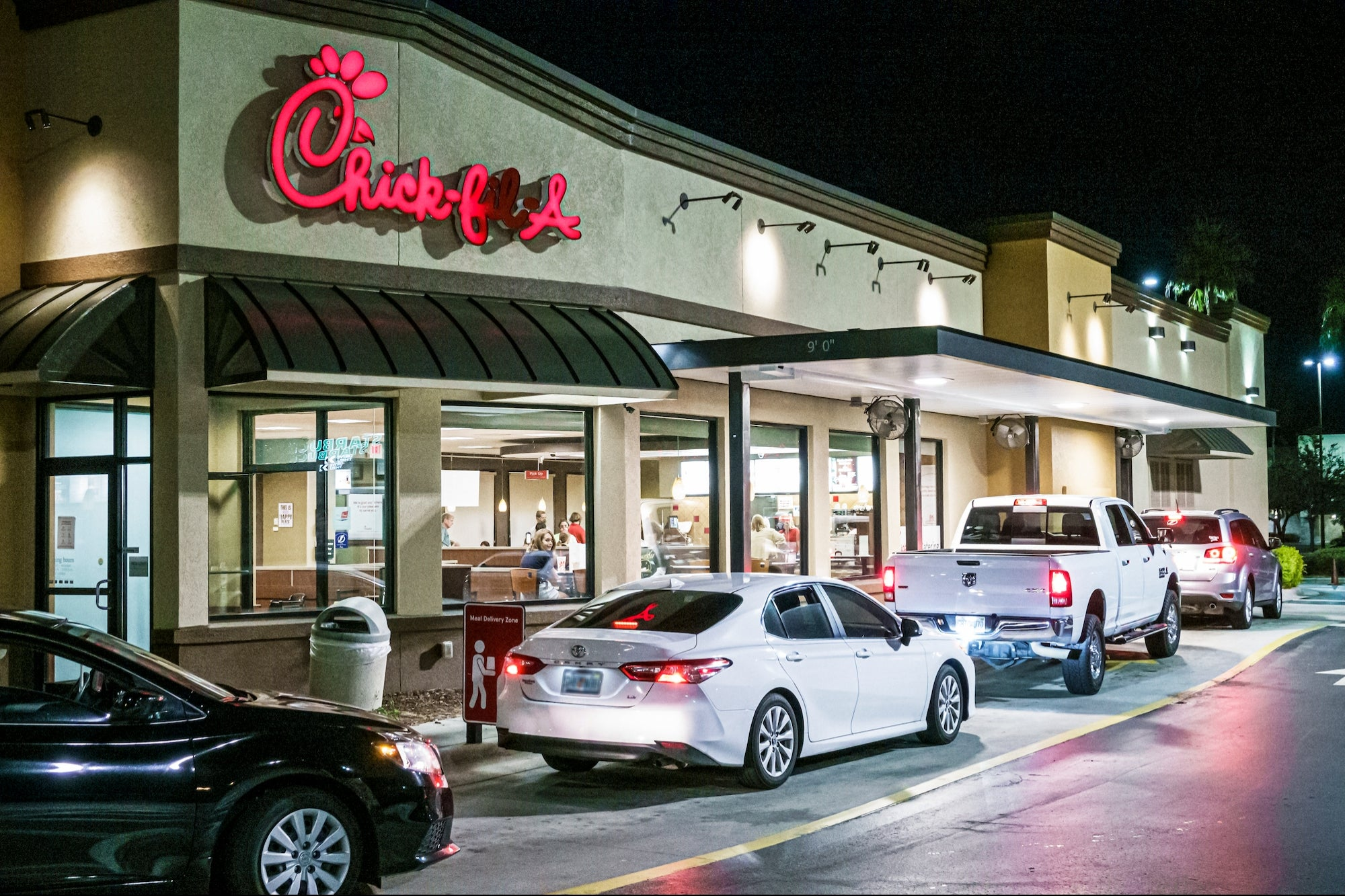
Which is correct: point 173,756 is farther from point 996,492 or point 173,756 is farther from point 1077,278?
point 1077,278

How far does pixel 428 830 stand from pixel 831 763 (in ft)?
14.6

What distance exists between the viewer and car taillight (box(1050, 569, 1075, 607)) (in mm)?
13219

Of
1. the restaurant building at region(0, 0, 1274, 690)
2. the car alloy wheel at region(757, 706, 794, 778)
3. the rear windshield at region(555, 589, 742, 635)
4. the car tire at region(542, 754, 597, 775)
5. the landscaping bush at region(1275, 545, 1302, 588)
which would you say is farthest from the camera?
the landscaping bush at region(1275, 545, 1302, 588)

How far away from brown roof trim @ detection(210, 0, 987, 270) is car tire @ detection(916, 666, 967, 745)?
7994 millimetres

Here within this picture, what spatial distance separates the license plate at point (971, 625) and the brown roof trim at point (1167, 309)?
56.3 ft

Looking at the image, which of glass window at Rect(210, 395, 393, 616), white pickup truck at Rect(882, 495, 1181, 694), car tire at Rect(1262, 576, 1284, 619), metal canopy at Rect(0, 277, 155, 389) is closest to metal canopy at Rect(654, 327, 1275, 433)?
white pickup truck at Rect(882, 495, 1181, 694)

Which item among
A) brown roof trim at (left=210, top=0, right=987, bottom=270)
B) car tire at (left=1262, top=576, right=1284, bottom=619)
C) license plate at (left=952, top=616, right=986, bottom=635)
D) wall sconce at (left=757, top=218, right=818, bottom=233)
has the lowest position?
car tire at (left=1262, top=576, right=1284, bottom=619)

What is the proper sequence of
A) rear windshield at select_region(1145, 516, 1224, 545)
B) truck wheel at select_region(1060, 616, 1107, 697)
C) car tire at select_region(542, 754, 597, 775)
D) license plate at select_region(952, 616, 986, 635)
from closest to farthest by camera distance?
car tire at select_region(542, 754, 597, 775), license plate at select_region(952, 616, 986, 635), truck wheel at select_region(1060, 616, 1107, 697), rear windshield at select_region(1145, 516, 1224, 545)

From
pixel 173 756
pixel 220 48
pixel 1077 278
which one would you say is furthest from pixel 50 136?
pixel 1077 278

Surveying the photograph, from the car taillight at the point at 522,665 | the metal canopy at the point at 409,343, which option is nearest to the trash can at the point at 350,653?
the metal canopy at the point at 409,343

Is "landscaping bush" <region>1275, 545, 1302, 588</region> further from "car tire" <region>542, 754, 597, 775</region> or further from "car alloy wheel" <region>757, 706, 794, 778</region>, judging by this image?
"car tire" <region>542, 754, 597, 775</region>

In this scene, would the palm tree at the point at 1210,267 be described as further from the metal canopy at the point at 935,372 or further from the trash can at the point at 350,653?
the trash can at the point at 350,653

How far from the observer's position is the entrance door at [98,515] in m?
13.3

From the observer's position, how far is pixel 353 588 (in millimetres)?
14141
